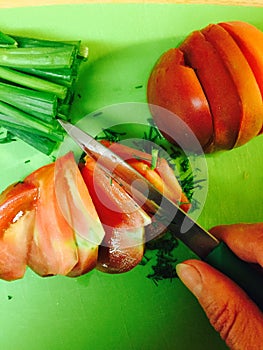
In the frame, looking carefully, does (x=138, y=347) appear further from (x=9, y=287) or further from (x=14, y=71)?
(x=14, y=71)

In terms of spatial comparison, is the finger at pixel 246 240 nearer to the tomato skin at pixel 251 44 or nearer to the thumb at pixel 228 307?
the thumb at pixel 228 307

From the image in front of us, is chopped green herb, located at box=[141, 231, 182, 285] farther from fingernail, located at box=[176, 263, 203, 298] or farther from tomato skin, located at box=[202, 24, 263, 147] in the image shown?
tomato skin, located at box=[202, 24, 263, 147]

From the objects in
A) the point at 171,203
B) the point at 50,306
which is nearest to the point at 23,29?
the point at 171,203

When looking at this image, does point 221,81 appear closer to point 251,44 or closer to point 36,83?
point 251,44

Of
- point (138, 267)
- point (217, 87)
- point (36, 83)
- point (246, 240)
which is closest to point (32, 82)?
point (36, 83)

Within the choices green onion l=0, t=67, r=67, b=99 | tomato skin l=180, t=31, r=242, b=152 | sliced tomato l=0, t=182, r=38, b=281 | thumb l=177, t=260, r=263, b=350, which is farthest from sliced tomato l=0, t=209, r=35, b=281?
tomato skin l=180, t=31, r=242, b=152

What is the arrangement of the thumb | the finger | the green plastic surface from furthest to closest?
1. the green plastic surface
2. the finger
3. the thumb

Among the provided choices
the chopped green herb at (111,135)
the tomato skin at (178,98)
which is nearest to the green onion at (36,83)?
the chopped green herb at (111,135)
